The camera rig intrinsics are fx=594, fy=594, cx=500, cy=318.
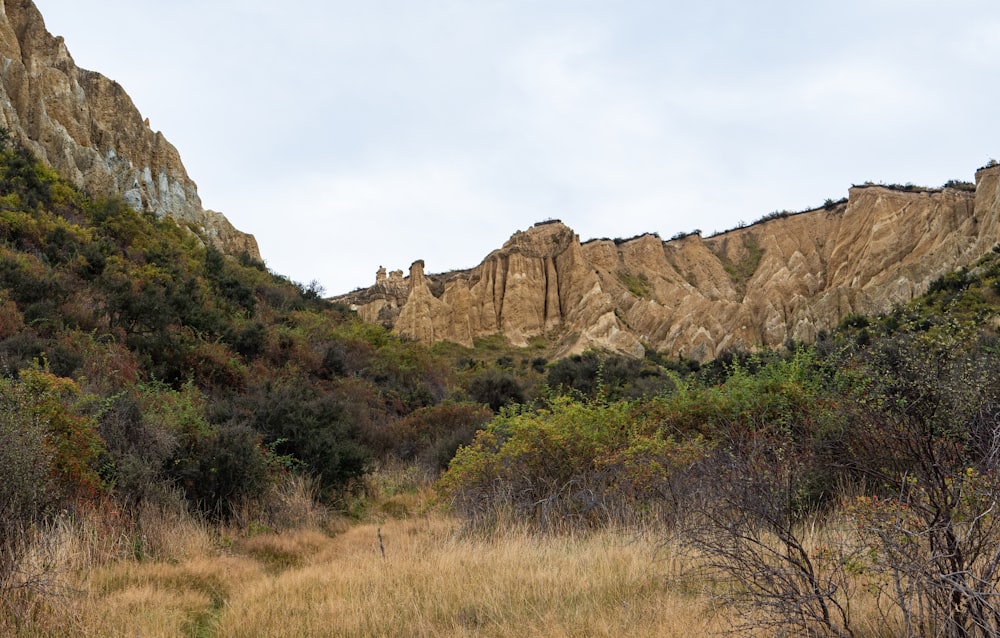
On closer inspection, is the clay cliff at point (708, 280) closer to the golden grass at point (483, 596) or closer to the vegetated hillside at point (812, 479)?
the vegetated hillside at point (812, 479)

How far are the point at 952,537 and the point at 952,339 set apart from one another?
51.8 inches

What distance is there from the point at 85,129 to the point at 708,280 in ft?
164

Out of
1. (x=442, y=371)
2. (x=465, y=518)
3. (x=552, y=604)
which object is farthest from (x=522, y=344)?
(x=552, y=604)

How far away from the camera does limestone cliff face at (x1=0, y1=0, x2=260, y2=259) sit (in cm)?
2664

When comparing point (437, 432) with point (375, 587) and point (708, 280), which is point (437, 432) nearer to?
point (375, 587)

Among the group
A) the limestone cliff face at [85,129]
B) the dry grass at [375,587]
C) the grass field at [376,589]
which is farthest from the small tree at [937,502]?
the limestone cliff face at [85,129]

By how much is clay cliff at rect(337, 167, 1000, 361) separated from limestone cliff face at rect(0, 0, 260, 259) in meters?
18.9

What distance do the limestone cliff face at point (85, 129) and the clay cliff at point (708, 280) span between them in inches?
745

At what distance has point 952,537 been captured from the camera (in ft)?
8.48

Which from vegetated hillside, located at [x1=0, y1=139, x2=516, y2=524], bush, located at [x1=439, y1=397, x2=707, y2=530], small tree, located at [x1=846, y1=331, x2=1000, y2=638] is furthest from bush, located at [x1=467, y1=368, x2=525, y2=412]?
small tree, located at [x1=846, y1=331, x2=1000, y2=638]

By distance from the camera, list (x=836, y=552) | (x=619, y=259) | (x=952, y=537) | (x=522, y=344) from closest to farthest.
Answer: (x=952, y=537) → (x=836, y=552) → (x=522, y=344) → (x=619, y=259)

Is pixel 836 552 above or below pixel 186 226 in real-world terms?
below

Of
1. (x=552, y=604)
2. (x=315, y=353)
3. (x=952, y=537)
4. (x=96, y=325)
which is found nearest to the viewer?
(x=952, y=537)

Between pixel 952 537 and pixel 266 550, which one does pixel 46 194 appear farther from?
pixel 952 537
